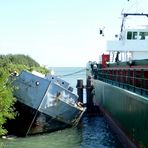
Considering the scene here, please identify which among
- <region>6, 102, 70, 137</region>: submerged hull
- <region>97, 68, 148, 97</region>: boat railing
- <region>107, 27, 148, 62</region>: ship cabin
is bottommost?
<region>6, 102, 70, 137</region>: submerged hull

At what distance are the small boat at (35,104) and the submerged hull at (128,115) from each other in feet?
9.19

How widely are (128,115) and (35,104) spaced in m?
5.87

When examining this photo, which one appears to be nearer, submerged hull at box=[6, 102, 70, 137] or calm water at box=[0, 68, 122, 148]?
calm water at box=[0, 68, 122, 148]

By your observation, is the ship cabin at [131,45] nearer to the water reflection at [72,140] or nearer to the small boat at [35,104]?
the water reflection at [72,140]

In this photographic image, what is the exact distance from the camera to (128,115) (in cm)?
1714

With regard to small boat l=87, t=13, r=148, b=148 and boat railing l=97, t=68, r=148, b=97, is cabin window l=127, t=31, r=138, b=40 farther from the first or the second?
boat railing l=97, t=68, r=148, b=97

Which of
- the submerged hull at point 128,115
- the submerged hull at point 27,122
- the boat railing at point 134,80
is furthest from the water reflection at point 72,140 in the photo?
the boat railing at point 134,80

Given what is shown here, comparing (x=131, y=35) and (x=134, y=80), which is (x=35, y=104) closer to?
(x=134, y=80)

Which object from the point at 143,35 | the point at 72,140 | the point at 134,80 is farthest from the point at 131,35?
the point at 134,80

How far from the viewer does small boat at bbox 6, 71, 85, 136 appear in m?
21.4

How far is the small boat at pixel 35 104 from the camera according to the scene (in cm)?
2138

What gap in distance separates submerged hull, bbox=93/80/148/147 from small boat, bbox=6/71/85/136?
9.19 feet

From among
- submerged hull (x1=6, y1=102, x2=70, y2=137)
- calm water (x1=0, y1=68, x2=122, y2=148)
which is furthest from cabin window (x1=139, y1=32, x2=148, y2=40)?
submerged hull (x1=6, y1=102, x2=70, y2=137)

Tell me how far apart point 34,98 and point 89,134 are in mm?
3552
